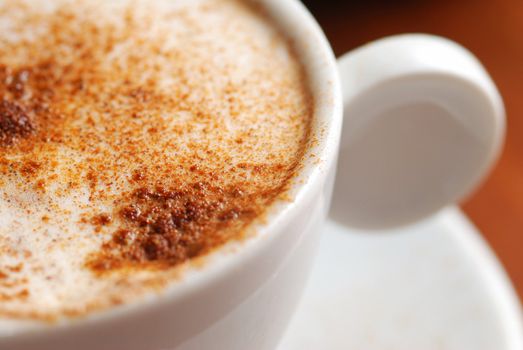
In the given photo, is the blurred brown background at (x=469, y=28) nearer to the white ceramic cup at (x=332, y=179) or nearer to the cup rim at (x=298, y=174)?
the white ceramic cup at (x=332, y=179)

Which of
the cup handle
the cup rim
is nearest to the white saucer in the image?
the cup handle

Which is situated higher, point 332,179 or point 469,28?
point 469,28

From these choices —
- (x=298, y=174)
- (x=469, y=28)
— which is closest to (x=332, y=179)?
(x=298, y=174)

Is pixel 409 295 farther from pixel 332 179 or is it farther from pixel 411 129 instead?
pixel 332 179

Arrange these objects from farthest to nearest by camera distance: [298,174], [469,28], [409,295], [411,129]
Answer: [469,28]
[409,295]
[411,129]
[298,174]

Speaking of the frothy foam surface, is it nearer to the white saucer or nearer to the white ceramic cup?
the white ceramic cup

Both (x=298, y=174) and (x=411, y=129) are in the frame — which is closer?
(x=298, y=174)
